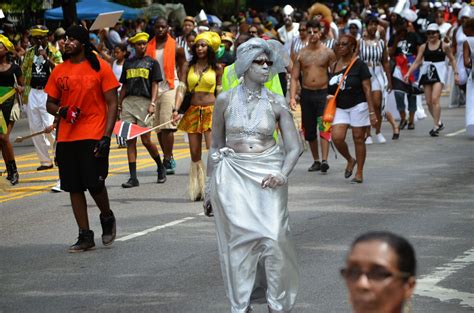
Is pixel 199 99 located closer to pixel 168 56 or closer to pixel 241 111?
pixel 168 56

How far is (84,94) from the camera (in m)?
10.8

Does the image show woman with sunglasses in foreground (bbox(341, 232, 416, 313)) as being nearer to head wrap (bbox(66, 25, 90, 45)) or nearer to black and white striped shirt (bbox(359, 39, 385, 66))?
head wrap (bbox(66, 25, 90, 45))

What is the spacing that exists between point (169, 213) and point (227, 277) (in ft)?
17.4

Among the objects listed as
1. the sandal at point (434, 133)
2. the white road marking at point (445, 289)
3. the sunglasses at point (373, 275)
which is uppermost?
the sunglasses at point (373, 275)

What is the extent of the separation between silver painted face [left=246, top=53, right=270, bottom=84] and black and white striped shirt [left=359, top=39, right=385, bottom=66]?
10.9m

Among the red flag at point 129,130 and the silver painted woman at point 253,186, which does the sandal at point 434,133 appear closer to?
the red flag at point 129,130

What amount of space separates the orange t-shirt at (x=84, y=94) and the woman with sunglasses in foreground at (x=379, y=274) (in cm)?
754

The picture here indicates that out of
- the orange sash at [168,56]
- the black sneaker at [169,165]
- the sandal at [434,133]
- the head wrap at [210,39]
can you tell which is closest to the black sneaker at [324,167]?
the black sneaker at [169,165]

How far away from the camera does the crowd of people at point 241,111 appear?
24.8 feet

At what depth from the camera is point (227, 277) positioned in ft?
24.9

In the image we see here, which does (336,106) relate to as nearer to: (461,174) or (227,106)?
(461,174)

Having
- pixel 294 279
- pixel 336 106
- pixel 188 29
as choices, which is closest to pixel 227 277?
pixel 294 279

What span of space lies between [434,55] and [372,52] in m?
2.28

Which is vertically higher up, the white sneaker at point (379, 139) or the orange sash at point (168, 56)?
the orange sash at point (168, 56)
